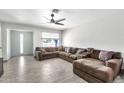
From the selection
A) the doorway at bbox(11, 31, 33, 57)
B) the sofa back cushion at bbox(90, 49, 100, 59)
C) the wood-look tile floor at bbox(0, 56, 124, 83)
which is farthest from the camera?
the doorway at bbox(11, 31, 33, 57)

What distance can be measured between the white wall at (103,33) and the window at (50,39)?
2.13 m

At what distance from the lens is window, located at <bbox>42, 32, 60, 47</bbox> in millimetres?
6509

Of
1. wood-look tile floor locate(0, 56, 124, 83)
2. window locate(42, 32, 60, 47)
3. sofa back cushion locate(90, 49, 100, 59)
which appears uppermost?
window locate(42, 32, 60, 47)

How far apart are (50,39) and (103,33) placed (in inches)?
174

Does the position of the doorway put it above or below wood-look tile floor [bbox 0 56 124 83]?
above

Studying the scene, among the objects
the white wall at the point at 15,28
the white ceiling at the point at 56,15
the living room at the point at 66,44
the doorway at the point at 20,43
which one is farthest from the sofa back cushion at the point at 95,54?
the doorway at the point at 20,43

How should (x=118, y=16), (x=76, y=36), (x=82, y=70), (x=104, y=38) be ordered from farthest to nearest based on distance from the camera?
(x=76, y=36)
(x=104, y=38)
(x=118, y=16)
(x=82, y=70)

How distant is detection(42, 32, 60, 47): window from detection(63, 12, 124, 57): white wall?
6.99 feet

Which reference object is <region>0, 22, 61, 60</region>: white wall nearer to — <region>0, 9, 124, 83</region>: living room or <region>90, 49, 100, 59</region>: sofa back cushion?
<region>0, 9, 124, 83</region>: living room

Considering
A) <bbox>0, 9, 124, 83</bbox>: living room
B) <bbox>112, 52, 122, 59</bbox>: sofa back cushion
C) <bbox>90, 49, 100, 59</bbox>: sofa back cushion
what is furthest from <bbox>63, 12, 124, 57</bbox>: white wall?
<bbox>90, 49, 100, 59</bbox>: sofa back cushion
